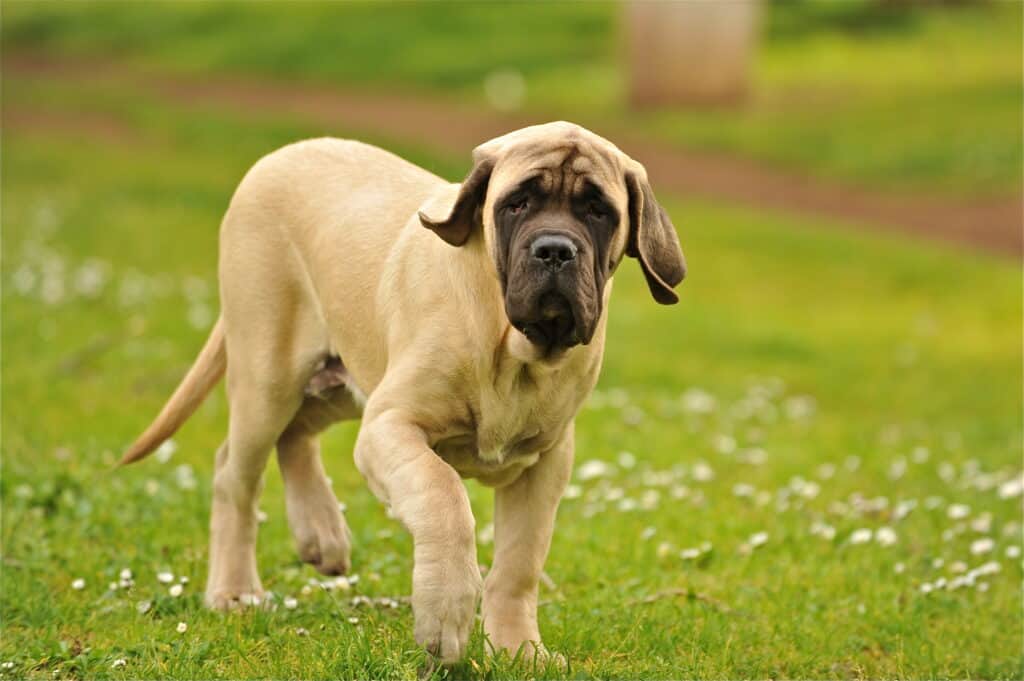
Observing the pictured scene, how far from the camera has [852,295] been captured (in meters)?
15.9

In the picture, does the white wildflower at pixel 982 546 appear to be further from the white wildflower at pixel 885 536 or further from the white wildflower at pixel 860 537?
the white wildflower at pixel 860 537

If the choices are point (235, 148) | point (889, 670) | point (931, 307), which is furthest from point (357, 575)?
point (235, 148)

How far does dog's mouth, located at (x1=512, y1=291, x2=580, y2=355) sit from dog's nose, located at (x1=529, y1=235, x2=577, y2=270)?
9 centimetres

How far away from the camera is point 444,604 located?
14.3ft

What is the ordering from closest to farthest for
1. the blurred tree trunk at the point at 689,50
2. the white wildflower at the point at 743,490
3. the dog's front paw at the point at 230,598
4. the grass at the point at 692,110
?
the dog's front paw at the point at 230,598
the white wildflower at the point at 743,490
the grass at the point at 692,110
the blurred tree trunk at the point at 689,50

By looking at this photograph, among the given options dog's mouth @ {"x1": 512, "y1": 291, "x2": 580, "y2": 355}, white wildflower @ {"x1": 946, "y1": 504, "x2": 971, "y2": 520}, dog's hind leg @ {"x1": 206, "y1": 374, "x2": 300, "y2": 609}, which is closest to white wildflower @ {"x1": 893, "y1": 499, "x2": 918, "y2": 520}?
white wildflower @ {"x1": 946, "y1": 504, "x2": 971, "y2": 520}

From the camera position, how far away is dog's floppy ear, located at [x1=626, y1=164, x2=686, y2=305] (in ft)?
15.1

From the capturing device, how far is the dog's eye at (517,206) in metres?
4.46

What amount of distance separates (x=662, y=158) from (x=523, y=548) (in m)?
17.1

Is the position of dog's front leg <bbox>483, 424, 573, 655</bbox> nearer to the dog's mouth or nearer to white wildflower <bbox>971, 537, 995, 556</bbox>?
the dog's mouth

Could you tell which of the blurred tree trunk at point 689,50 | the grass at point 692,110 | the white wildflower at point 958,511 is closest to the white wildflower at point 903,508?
the white wildflower at point 958,511

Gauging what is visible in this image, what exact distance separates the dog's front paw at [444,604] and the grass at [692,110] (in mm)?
16822

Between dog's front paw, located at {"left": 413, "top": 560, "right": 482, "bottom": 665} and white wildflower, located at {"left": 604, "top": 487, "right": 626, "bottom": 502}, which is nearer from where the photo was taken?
dog's front paw, located at {"left": 413, "top": 560, "right": 482, "bottom": 665}

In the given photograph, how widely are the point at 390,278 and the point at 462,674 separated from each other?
1.41 metres
